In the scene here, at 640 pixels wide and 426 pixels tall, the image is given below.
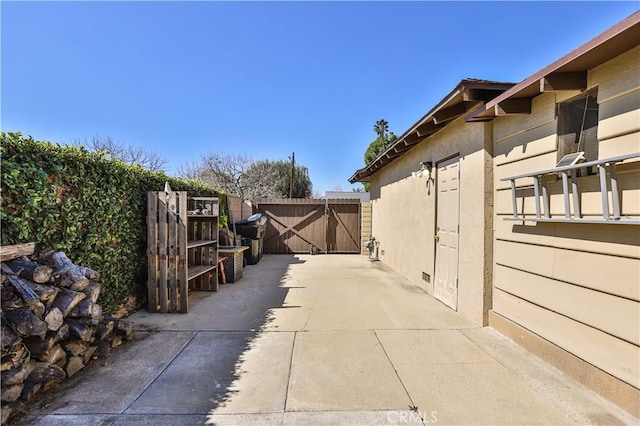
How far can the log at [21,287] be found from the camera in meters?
1.99

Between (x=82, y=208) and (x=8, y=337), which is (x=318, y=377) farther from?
(x=82, y=208)

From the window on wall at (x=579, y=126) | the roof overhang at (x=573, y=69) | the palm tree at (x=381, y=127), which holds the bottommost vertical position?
the window on wall at (x=579, y=126)

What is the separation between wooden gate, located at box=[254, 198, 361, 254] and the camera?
36.9 feet

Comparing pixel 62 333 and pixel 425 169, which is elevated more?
pixel 425 169

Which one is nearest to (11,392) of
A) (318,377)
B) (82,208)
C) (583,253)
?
(82,208)

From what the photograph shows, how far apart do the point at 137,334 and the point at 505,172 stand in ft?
15.6

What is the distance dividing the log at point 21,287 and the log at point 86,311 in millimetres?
382

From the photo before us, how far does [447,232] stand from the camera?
4738 mm

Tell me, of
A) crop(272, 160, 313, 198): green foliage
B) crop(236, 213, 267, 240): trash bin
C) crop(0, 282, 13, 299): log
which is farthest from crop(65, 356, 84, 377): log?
crop(272, 160, 313, 198): green foliage

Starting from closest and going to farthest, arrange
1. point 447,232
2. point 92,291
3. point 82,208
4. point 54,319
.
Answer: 1. point 54,319
2. point 92,291
3. point 82,208
4. point 447,232

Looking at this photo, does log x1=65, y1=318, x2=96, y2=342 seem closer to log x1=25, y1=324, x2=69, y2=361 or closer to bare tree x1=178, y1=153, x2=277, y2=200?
log x1=25, y1=324, x2=69, y2=361

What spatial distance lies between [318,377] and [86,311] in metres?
2.04

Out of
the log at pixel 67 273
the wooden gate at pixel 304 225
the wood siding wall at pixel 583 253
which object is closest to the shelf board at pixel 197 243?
the log at pixel 67 273

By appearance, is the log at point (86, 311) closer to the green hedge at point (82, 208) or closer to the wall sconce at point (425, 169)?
the green hedge at point (82, 208)
